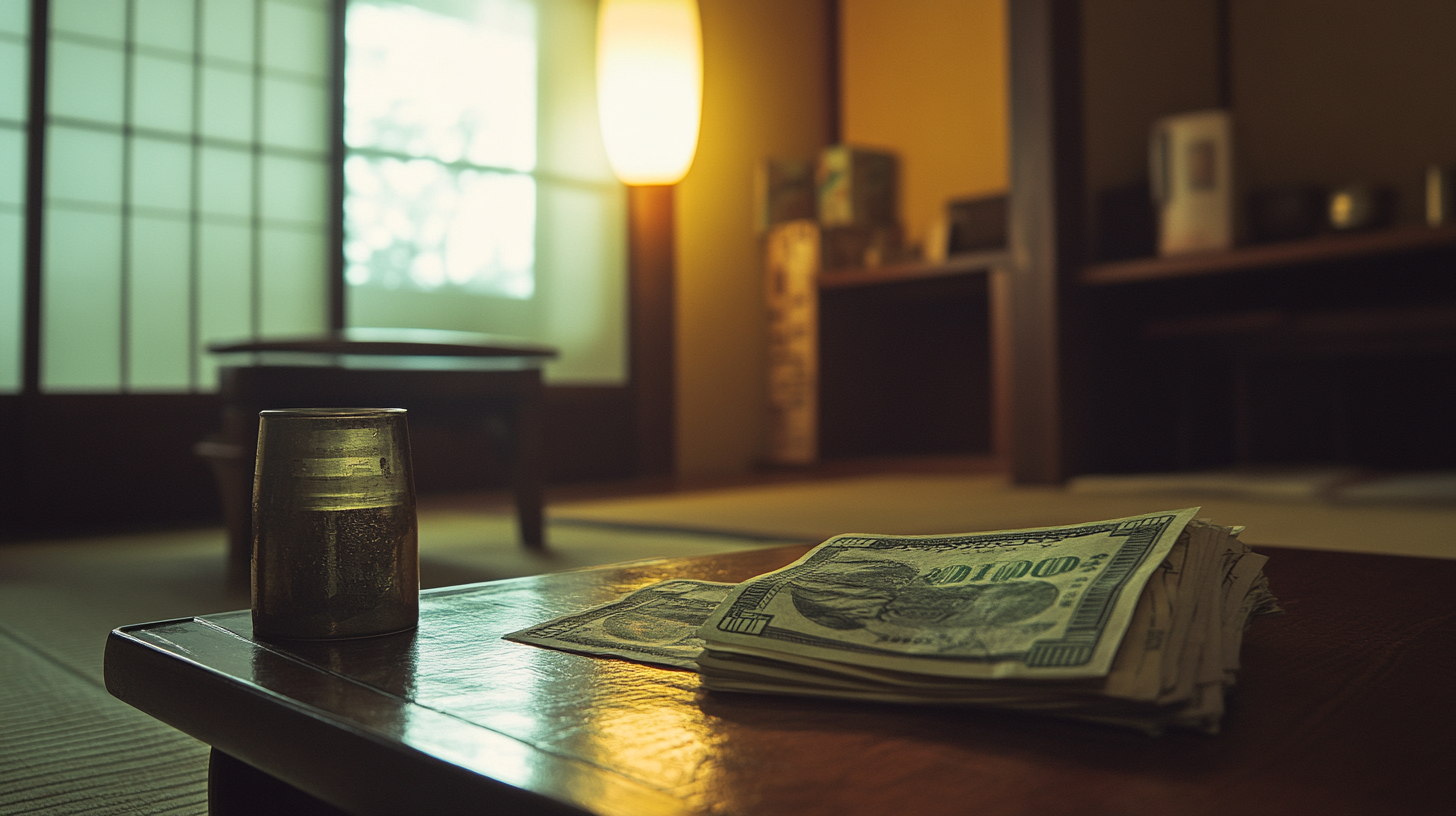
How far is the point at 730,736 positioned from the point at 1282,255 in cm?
269

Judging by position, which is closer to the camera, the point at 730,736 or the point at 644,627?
the point at 730,736

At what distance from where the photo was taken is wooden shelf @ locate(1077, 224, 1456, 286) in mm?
2438

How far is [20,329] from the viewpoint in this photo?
2645 mm

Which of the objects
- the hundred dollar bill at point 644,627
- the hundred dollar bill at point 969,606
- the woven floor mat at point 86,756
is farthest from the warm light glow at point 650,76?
the hundred dollar bill at point 969,606

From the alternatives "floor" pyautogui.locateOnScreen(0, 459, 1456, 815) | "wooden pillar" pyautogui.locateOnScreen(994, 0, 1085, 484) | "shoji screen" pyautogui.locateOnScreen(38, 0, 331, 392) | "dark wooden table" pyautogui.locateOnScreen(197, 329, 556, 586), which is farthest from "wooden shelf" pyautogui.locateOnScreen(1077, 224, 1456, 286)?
"shoji screen" pyautogui.locateOnScreen(38, 0, 331, 392)

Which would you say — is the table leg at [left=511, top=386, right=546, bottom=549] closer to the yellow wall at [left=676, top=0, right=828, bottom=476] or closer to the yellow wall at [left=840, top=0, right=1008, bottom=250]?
the yellow wall at [left=676, top=0, right=828, bottom=476]

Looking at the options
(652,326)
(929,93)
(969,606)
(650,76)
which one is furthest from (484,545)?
(929,93)

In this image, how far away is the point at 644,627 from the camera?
55cm

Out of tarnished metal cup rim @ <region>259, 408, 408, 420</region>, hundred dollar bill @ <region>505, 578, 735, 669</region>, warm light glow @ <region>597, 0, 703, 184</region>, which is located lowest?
hundred dollar bill @ <region>505, 578, 735, 669</region>

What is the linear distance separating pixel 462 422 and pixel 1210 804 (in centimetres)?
182

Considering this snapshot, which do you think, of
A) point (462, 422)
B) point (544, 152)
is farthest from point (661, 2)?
point (462, 422)

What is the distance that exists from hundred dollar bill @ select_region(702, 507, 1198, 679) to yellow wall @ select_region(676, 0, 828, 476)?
11.6 ft

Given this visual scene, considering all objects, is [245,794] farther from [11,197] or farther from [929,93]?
[929,93]

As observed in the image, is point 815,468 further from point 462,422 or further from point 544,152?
point 462,422
